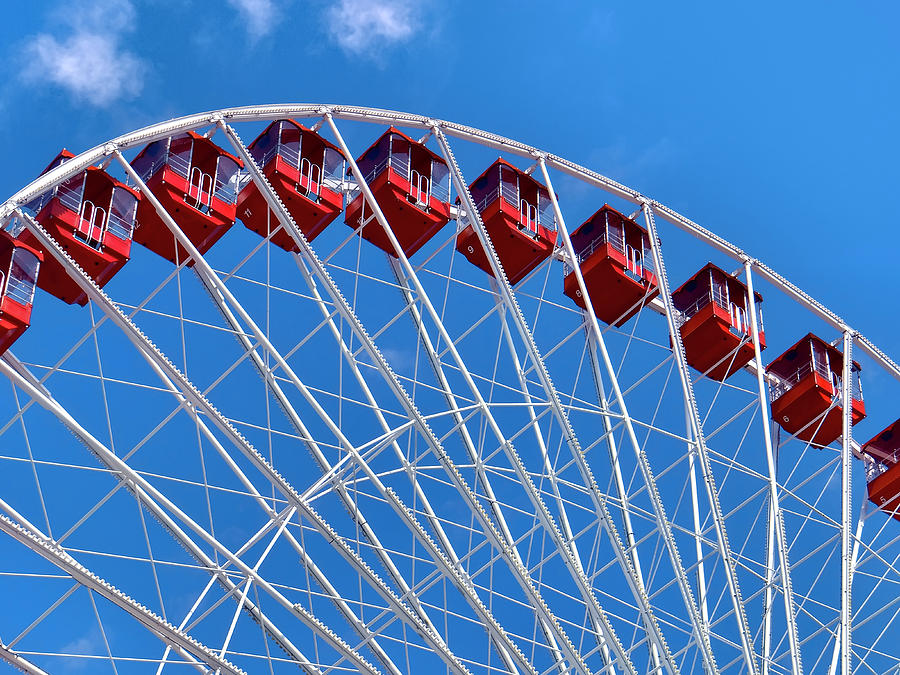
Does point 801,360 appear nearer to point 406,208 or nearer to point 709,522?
point 709,522

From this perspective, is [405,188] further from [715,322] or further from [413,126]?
[715,322]

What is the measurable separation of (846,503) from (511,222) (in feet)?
28.1

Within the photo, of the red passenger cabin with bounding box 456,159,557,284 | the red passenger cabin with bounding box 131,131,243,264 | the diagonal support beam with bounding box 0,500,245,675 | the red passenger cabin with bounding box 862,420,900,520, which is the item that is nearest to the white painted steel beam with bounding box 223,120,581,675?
the red passenger cabin with bounding box 131,131,243,264

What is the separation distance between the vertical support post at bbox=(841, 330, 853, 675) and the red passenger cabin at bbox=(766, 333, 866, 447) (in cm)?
32

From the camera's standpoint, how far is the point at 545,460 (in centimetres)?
2311

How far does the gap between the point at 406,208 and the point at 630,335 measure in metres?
5.03

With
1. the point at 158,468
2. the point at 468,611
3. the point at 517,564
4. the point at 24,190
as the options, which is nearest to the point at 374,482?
the point at 517,564

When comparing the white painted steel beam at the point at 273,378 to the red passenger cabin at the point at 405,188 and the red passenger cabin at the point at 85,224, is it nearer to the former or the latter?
the red passenger cabin at the point at 85,224

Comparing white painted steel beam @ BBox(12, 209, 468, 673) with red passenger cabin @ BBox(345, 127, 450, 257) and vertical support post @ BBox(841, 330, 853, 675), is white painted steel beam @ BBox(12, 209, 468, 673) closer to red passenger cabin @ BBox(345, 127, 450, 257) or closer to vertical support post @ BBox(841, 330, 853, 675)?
red passenger cabin @ BBox(345, 127, 450, 257)

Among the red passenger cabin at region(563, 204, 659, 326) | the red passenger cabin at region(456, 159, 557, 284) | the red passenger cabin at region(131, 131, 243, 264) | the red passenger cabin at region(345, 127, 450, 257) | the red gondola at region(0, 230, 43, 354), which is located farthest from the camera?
the red passenger cabin at region(563, 204, 659, 326)

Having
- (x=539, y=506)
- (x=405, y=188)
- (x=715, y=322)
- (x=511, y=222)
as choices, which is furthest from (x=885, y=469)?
(x=405, y=188)

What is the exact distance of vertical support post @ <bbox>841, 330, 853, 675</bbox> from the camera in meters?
22.9

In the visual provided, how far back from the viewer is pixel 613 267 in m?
27.2

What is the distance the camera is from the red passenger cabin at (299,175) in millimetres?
24423
